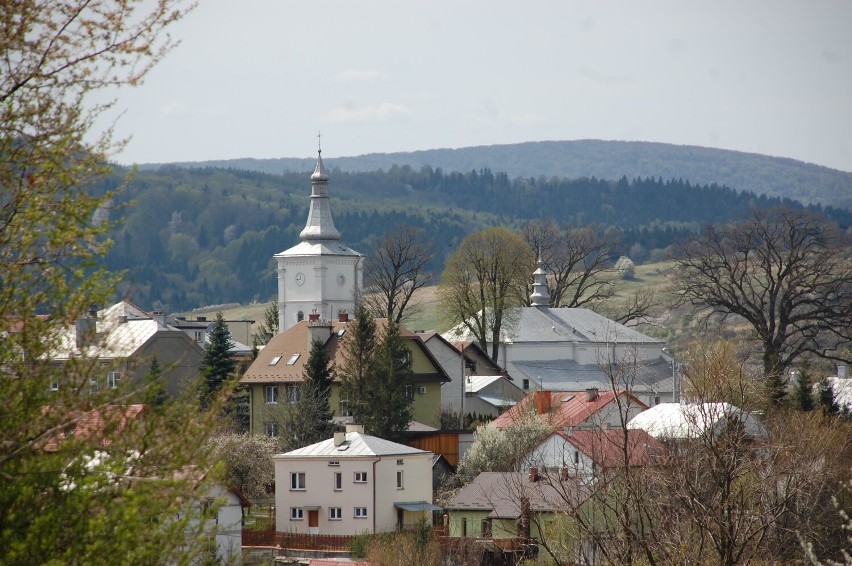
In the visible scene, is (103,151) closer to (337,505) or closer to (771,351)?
(337,505)

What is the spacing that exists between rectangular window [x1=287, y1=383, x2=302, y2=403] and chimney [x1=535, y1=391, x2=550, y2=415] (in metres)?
8.68

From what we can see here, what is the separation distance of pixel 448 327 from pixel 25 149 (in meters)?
67.1

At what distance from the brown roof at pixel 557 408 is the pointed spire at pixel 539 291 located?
2513cm

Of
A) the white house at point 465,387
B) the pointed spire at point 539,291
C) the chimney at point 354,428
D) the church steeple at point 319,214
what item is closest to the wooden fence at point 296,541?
the chimney at point 354,428

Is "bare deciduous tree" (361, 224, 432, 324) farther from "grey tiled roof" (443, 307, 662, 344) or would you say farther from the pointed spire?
the pointed spire

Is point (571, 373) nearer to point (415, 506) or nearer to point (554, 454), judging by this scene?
point (554, 454)

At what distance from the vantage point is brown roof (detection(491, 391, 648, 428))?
52.8 m

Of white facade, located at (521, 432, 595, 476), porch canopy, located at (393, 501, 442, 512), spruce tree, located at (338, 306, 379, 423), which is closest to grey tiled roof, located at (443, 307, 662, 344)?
spruce tree, located at (338, 306, 379, 423)

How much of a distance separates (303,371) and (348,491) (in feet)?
42.3

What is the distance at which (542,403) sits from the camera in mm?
57062

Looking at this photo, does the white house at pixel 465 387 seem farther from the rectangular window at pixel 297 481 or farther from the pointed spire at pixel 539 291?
the rectangular window at pixel 297 481

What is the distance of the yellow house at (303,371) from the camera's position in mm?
58281

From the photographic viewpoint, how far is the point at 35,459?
11734 mm

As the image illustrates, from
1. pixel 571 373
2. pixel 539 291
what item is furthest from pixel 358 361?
pixel 539 291
